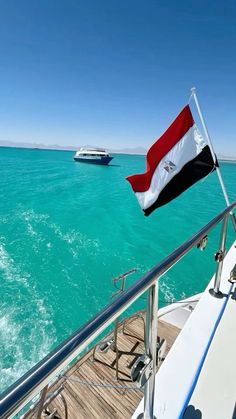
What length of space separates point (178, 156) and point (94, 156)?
5926 centimetres

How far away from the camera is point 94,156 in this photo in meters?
60.6

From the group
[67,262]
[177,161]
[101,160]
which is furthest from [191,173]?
[101,160]

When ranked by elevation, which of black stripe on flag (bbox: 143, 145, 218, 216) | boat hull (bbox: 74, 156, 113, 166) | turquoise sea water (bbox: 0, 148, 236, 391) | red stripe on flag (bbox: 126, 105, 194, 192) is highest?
boat hull (bbox: 74, 156, 113, 166)

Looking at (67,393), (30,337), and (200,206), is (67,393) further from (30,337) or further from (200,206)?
(200,206)

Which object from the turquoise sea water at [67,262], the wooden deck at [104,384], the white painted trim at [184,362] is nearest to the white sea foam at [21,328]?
the turquoise sea water at [67,262]

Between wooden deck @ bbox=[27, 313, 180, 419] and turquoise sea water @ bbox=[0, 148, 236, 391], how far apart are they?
7.87 feet

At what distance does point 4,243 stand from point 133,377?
1086 cm

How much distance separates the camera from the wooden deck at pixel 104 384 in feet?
9.19

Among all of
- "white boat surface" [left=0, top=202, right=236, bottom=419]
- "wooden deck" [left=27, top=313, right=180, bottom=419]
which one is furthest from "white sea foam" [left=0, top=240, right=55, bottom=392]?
"white boat surface" [left=0, top=202, right=236, bottom=419]

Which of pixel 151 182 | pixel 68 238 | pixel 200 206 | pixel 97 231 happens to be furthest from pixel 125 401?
pixel 200 206

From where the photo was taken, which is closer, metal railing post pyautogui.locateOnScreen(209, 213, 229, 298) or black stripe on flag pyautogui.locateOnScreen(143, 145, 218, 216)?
metal railing post pyautogui.locateOnScreen(209, 213, 229, 298)

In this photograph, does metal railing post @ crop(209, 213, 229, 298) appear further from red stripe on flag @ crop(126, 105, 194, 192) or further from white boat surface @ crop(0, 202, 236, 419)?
red stripe on flag @ crop(126, 105, 194, 192)

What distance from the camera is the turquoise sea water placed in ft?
19.8

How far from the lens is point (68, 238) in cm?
1162
